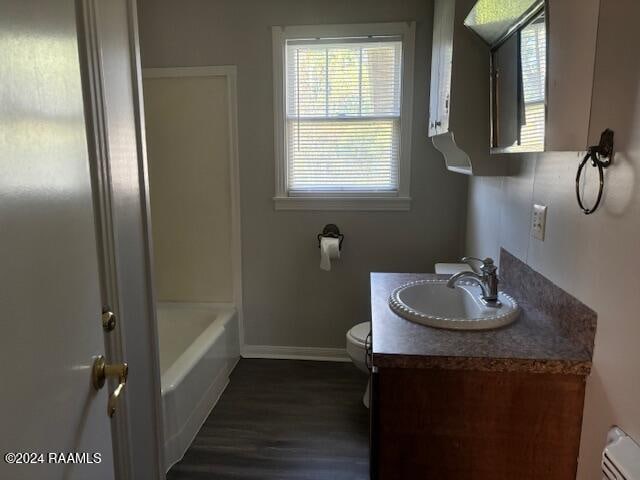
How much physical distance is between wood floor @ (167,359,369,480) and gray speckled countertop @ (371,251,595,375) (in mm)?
973

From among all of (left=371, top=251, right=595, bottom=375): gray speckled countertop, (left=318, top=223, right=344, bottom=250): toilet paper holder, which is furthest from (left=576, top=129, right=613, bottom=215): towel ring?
(left=318, top=223, right=344, bottom=250): toilet paper holder

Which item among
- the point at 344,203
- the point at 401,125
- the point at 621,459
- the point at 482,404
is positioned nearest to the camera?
the point at 621,459

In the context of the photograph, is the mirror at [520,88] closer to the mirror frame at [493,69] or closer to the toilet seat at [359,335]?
the mirror frame at [493,69]

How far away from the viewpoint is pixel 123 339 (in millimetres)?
1217

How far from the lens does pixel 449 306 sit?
1.84 m

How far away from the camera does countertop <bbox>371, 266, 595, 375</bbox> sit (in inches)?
46.3

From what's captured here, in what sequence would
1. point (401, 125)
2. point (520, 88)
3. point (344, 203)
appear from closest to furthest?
point (520, 88) → point (401, 125) → point (344, 203)

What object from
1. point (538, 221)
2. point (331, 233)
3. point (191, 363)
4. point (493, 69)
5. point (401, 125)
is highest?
point (493, 69)

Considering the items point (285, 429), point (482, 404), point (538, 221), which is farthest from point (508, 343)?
point (285, 429)

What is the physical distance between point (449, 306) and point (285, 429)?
111cm

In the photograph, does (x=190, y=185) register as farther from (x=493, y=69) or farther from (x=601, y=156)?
(x=601, y=156)

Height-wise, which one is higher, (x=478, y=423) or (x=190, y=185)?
(x=190, y=185)

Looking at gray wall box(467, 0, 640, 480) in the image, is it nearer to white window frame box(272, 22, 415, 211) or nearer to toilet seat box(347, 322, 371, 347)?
toilet seat box(347, 322, 371, 347)

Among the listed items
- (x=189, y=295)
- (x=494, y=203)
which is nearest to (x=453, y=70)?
(x=494, y=203)
